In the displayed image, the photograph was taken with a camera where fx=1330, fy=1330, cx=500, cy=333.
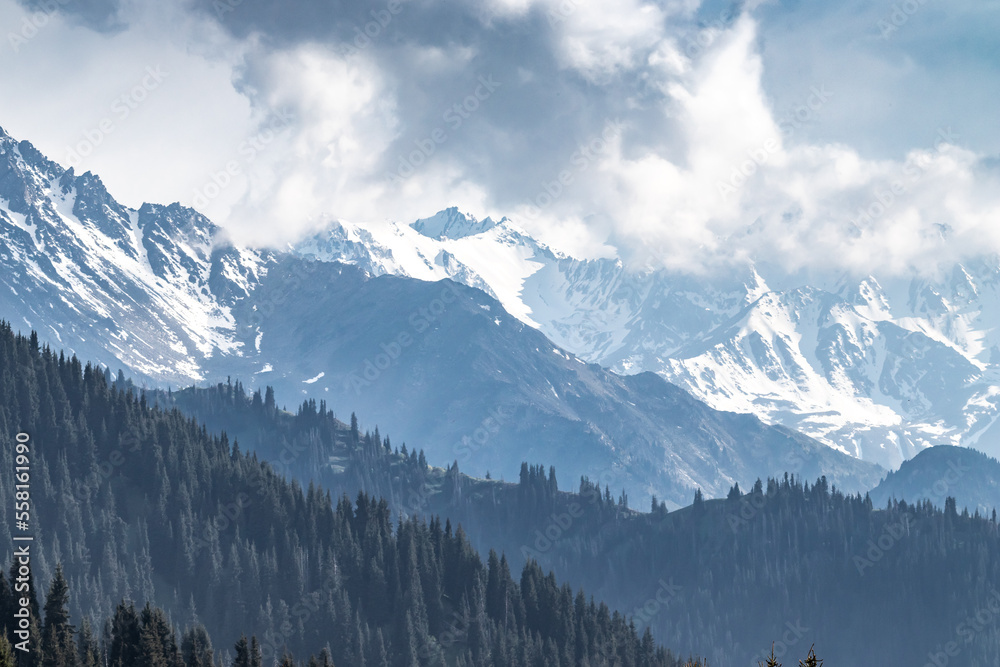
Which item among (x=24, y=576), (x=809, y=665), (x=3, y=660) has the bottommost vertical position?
(x=809, y=665)

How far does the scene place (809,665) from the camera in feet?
252

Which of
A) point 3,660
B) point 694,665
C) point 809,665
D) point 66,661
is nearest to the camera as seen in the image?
point 809,665

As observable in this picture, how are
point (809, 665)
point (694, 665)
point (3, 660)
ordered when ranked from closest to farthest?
point (809, 665) → point (694, 665) → point (3, 660)

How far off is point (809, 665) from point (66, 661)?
144 metres

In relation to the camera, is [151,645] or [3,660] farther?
[151,645]

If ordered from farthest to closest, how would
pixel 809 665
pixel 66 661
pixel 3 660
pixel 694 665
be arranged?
1. pixel 66 661
2. pixel 3 660
3. pixel 694 665
4. pixel 809 665

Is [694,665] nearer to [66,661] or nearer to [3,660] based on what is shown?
[3,660]

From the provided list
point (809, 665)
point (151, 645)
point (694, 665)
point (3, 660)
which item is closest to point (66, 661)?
point (151, 645)

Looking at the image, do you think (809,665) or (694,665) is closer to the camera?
(809,665)

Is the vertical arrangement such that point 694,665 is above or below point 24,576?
below

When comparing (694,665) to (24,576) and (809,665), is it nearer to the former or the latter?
(809,665)

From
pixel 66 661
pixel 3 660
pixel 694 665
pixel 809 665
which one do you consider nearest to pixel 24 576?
pixel 66 661

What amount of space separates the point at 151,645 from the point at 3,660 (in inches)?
2642

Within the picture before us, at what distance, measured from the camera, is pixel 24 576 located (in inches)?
7638
